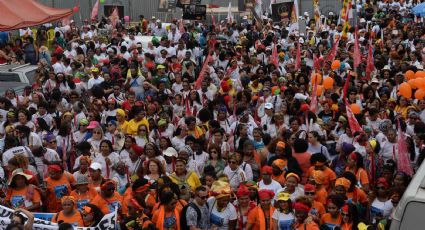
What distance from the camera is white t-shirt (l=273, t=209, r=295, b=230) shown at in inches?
304

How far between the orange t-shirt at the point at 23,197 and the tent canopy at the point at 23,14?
33.9 feet

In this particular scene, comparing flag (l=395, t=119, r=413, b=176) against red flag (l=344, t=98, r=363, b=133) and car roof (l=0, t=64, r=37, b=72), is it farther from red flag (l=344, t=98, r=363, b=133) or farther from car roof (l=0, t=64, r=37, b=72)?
car roof (l=0, t=64, r=37, b=72)

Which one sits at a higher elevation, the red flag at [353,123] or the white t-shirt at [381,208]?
the red flag at [353,123]

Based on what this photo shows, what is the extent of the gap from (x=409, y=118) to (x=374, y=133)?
594mm

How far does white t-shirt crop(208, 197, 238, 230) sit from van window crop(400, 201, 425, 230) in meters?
2.50

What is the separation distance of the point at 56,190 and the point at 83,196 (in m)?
0.55

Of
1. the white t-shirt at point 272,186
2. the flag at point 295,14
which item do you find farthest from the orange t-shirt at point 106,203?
the flag at point 295,14

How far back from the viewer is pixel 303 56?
1911 centimetres

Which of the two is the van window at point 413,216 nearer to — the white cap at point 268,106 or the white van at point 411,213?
the white van at point 411,213

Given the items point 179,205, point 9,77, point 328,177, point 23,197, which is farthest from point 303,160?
point 9,77

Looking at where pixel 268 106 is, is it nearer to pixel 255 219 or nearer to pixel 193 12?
pixel 255 219

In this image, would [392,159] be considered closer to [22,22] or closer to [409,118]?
[409,118]

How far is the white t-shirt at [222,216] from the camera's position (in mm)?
7891

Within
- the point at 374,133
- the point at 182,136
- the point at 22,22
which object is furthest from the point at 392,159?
the point at 22,22
